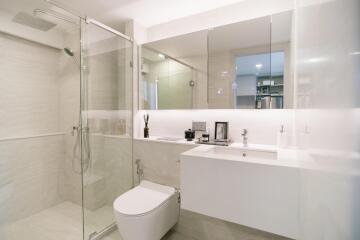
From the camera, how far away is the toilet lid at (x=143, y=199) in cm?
143

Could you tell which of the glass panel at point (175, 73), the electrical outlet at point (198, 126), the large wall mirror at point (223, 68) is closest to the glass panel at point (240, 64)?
the large wall mirror at point (223, 68)

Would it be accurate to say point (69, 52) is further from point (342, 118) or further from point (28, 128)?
point (342, 118)

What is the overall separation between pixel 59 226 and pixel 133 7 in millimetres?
2537

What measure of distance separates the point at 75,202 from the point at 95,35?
2.14 meters

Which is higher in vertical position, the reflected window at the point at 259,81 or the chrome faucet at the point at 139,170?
the reflected window at the point at 259,81

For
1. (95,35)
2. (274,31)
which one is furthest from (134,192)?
(274,31)

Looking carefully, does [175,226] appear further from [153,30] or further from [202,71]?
[153,30]

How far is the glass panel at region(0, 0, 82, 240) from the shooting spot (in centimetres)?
190

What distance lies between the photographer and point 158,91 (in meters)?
2.22

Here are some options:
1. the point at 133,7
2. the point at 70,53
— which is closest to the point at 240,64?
the point at 133,7

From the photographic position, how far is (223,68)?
5.84ft

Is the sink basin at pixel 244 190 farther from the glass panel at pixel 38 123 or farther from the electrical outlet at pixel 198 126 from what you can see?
the glass panel at pixel 38 123

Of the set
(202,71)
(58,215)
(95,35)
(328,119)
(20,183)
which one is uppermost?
(95,35)

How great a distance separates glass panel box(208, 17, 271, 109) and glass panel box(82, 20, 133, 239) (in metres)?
1.06
